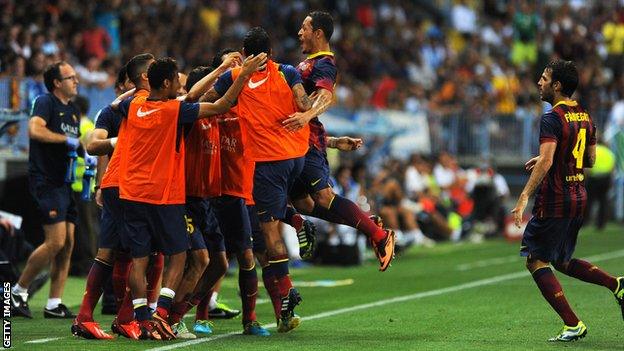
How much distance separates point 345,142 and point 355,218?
755mm

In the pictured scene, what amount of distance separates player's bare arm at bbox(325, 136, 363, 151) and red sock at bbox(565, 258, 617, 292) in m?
2.14

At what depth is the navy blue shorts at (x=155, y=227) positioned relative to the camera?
10.7 meters

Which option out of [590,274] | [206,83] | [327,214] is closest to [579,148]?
[590,274]

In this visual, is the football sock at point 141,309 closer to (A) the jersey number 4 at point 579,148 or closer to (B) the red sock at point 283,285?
(B) the red sock at point 283,285

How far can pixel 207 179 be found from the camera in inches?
444

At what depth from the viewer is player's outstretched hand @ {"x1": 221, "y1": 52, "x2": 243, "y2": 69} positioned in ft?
35.9

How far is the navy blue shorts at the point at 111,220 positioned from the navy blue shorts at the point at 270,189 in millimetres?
1089

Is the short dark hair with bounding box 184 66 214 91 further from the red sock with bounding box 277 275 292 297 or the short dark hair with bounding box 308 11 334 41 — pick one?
the red sock with bounding box 277 275 292 297

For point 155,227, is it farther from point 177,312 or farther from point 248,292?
point 248,292

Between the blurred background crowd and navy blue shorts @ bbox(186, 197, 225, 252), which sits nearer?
navy blue shorts @ bbox(186, 197, 225, 252)

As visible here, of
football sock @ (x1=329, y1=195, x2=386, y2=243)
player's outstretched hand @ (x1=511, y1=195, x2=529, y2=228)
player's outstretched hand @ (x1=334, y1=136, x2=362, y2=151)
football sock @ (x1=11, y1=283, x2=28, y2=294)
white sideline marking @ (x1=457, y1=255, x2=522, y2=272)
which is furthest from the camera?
white sideline marking @ (x1=457, y1=255, x2=522, y2=272)

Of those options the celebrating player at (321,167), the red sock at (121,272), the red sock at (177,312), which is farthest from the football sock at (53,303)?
the celebrating player at (321,167)

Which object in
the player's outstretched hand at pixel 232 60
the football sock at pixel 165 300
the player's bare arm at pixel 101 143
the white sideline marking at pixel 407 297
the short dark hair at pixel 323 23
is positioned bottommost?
the white sideline marking at pixel 407 297

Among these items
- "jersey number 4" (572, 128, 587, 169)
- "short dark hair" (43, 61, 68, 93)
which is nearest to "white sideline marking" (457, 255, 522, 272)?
"short dark hair" (43, 61, 68, 93)
